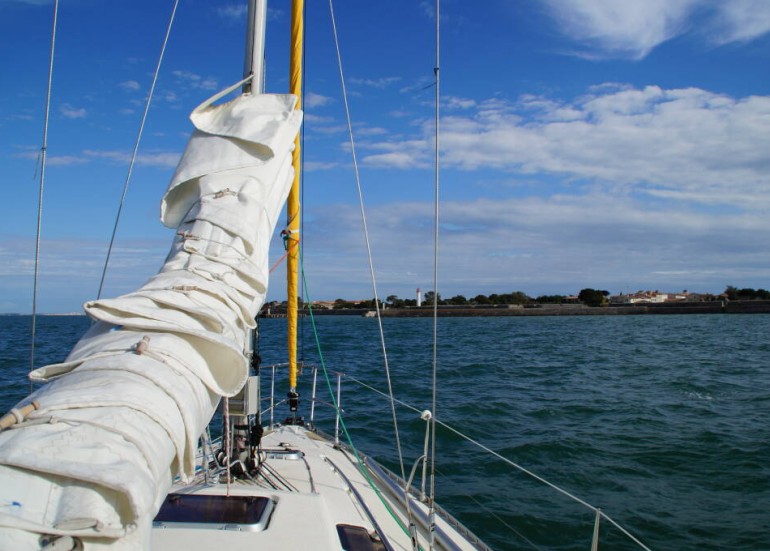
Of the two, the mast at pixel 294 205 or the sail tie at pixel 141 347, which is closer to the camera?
the sail tie at pixel 141 347

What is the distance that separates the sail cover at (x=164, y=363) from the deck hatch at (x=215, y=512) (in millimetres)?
962

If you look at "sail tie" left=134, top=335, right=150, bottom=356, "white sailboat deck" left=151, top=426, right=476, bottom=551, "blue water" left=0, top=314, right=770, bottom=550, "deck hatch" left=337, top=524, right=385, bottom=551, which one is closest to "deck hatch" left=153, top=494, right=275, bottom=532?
"white sailboat deck" left=151, top=426, right=476, bottom=551

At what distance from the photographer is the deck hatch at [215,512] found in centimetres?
256

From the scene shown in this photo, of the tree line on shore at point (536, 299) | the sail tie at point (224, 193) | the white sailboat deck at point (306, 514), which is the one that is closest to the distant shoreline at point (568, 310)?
the tree line on shore at point (536, 299)

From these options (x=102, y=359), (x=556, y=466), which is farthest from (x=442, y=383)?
Result: (x=102, y=359)

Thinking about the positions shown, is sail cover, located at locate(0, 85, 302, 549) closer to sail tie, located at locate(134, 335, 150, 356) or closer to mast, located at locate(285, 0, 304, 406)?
sail tie, located at locate(134, 335, 150, 356)

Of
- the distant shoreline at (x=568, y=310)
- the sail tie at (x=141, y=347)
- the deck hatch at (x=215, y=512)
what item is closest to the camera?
the sail tie at (x=141, y=347)

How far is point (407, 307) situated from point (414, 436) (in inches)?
2884

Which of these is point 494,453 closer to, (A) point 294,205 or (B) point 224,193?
(B) point 224,193

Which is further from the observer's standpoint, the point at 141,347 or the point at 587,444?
the point at 587,444

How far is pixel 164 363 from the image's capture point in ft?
5.21

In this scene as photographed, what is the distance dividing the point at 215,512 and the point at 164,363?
4.65 ft

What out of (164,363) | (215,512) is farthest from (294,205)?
(164,363)

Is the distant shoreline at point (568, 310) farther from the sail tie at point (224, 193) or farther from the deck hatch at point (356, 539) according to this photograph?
the sail tie at point (224, 193)
